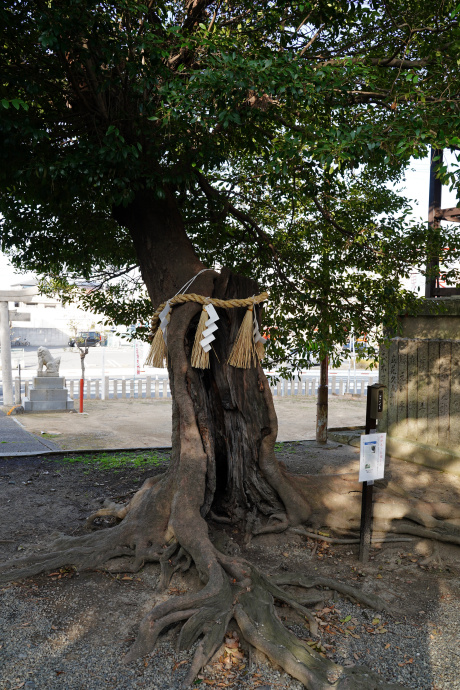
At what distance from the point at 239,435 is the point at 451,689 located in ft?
9.88

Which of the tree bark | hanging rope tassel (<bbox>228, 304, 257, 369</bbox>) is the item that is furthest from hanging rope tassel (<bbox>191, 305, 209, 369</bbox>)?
hanging rope tassel (<bbox>228, 304, 257, 369</bbox>)

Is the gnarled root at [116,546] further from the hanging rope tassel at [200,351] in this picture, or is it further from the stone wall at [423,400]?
the stone wall at [423,400]

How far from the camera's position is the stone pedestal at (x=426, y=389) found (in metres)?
9.25

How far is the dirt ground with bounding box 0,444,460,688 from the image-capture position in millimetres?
4027

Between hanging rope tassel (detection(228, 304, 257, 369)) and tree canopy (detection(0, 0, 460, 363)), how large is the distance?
1265mm

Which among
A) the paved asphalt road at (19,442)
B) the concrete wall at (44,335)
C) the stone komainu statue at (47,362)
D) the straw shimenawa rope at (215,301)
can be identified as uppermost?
the concrete wall at (44,335)

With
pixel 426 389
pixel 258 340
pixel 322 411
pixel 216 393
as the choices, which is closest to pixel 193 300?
pixel 258 340

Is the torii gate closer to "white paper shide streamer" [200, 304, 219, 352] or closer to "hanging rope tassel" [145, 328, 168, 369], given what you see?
"hanging rope tassel" [145, 328, 168, 369]

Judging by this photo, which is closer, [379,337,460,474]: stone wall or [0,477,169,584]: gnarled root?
[0,477,169,584]: gnarled root

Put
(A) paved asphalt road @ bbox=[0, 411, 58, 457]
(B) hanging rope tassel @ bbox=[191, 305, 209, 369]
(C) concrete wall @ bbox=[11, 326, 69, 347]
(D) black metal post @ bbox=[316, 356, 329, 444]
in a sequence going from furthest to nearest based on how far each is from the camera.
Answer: (C) concrete wall @ bbox=[11, 326, 69, 347], (D) black metal post @ bbox=[316, 356, 329, 444], (A) paved asphalt road @ bbox=[0, 411, 58, 457], (B) hanging rope tassel @ bbox=[191, 305, 209, 369]

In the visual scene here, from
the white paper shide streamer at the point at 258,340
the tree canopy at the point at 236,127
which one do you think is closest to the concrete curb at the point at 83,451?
the tree canopy at the point at 236,127

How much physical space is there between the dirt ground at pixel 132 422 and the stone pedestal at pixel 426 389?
2998mm

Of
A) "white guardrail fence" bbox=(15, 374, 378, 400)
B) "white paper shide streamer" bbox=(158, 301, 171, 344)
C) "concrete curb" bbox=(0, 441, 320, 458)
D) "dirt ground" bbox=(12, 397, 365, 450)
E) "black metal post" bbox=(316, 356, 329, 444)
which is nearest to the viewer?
"white paper shide streamer" bbox=(158, 301, 171, 344)

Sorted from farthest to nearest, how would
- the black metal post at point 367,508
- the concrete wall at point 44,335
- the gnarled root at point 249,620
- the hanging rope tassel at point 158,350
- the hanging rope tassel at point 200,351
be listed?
the concrete wall at point 44,335 → the hanging rope tassel at point 158,350 → the hanging rope tassel at point 200,351 → the black metal post at point 367,508 → the gnarled root at point 249,620
